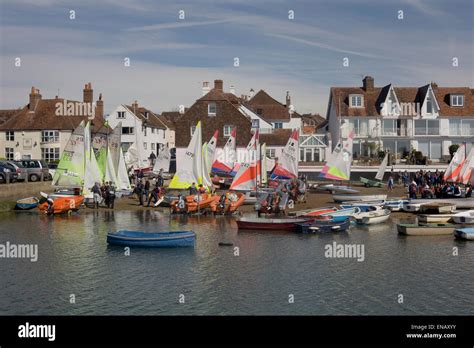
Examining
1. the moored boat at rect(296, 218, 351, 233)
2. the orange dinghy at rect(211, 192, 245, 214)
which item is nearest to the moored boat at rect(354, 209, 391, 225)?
the moored boat at rect(296, 218, 351, 233)

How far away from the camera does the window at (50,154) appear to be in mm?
83438

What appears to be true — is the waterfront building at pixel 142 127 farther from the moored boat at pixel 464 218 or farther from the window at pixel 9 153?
the moored boat at pixel 464 218

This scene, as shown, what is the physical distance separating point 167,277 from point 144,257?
14.6ft

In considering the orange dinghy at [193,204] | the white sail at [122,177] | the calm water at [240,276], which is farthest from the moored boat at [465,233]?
the white sail at [122,177]

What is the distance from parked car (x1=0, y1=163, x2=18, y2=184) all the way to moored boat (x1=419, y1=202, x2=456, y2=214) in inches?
1388

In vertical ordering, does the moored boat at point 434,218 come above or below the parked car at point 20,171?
below

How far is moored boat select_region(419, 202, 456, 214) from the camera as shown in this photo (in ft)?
147

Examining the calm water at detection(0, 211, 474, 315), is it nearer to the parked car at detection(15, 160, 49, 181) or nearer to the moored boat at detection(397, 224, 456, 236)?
the moored boat at detection(397, 224, 456, 236)

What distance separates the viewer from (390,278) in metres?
29.6

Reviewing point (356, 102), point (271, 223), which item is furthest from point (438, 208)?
point (356, 102)
